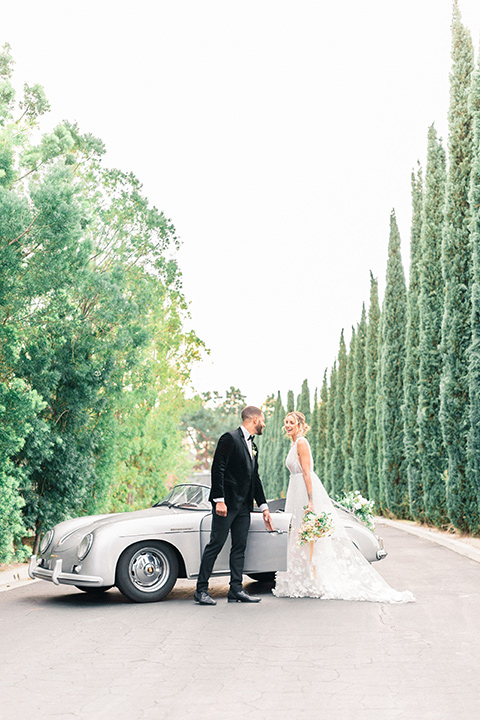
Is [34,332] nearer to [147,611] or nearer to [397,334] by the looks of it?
[147,611]

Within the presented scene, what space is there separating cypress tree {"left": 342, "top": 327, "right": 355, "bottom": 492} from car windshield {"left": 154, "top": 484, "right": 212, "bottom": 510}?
29.8 m

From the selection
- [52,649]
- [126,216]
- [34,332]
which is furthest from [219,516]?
[126,216]

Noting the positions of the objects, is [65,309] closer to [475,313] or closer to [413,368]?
[475,313]

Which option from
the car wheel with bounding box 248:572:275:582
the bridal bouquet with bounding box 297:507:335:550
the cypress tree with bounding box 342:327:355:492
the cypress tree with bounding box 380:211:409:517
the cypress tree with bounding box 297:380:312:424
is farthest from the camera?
the cypress tree with bounding box 297:380:312:424

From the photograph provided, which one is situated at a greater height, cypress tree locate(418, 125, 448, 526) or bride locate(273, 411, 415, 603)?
cypress tree locate(418, 125, 448, 526)

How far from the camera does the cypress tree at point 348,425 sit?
129 ft

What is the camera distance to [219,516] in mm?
8641

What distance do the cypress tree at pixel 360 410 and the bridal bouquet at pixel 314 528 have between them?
1047 inches

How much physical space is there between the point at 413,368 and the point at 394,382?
146 inches

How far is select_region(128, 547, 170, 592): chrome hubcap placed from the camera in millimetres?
8734

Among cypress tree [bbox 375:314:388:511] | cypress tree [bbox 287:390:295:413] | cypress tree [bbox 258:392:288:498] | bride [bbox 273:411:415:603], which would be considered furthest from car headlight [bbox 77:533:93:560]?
cypress tree [bbox 287:390:295:413]

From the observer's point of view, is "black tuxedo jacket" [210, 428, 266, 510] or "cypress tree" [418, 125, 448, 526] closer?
"black tuxedo jacket" [210, 428, 266, 510]

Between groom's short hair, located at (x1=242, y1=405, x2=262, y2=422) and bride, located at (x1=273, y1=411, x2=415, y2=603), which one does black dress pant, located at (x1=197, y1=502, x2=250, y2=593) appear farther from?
groom's short hair, located at (x1=242, y1=405, x2=262, y2=422)

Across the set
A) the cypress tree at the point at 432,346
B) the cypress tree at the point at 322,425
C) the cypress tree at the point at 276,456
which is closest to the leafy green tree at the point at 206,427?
the cypress tree at the point at 276,456
